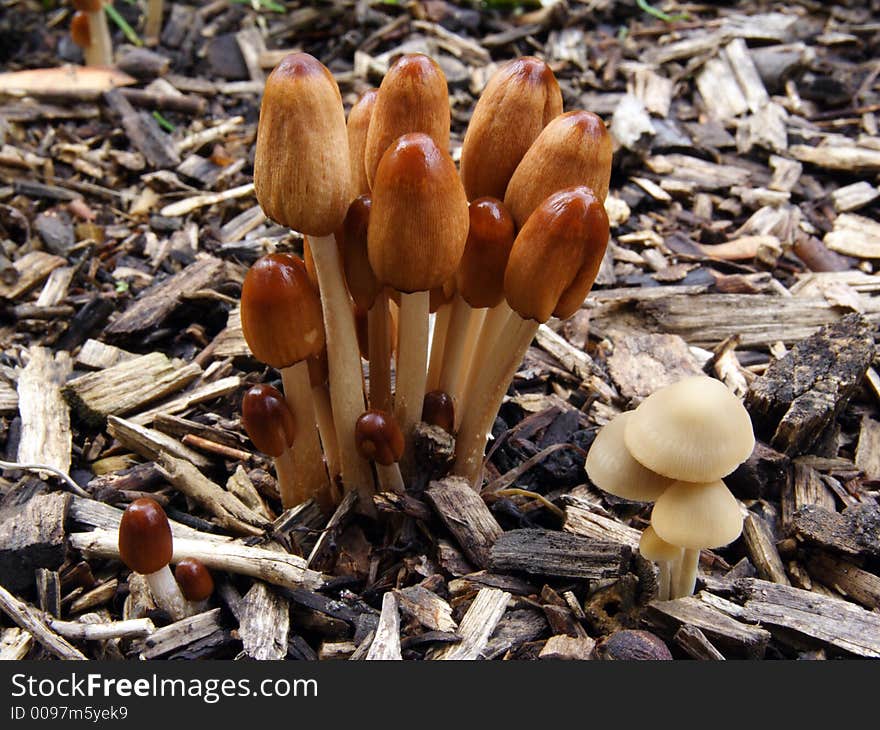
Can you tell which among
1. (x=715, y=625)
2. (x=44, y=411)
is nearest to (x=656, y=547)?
(x=715, y=625)

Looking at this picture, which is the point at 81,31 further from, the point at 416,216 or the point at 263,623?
the point at 263,623

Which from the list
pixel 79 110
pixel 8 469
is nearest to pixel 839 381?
pixel 8 469

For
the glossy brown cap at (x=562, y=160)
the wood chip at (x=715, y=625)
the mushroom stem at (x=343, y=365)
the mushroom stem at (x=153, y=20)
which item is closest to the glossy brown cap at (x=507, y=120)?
the glossy brown cap at (x=562, y=160)

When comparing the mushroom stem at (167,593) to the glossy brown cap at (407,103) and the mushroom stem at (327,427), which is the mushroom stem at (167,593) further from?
the glossy brown cap at (407,103)

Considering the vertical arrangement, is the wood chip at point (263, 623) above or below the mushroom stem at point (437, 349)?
below

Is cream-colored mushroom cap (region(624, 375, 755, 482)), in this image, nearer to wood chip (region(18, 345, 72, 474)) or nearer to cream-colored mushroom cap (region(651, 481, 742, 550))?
cream-colored mushroom cap (region(651, 481, 742, 550))
